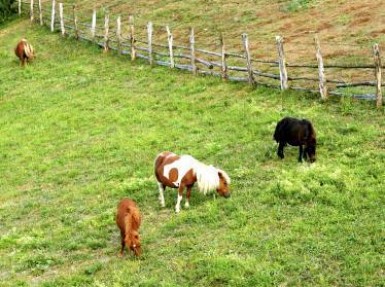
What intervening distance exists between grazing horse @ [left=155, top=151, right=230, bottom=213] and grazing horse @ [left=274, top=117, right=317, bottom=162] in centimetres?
234

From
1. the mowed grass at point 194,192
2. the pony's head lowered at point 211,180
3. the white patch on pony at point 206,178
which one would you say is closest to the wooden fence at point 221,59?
the mowed grass at point 194,192

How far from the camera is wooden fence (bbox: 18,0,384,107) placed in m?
17.9

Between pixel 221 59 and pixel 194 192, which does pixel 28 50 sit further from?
pixel 194 192

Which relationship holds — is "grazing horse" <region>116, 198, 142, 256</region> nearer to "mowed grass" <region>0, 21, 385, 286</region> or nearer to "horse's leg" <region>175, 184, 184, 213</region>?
"mowed grass" <region>0, 21, 385, 286</region>

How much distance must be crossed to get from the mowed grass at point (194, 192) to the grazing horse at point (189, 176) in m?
0.32

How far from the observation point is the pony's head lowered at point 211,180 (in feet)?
38.9

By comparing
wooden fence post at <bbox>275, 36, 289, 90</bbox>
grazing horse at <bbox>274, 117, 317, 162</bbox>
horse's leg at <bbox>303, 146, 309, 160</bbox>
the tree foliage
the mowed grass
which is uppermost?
the tree foliage

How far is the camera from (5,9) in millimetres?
38781

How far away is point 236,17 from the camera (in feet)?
102

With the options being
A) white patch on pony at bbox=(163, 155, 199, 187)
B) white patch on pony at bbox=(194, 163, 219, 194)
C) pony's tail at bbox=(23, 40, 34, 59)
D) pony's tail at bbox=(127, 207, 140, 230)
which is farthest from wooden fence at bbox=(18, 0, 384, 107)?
pony's tail at bbox=(127, 207, 140, 230)

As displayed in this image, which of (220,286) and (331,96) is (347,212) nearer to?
(220,286)

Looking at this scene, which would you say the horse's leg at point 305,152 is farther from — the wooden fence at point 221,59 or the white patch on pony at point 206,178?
the wooden fence at point 221,59

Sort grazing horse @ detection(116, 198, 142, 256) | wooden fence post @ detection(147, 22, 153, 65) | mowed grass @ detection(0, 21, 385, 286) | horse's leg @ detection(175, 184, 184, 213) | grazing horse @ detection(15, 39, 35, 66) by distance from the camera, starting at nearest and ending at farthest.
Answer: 1. mowed grass @ detection(0, 21, 385, 286)
2. grazing horse @ detection(116, 198, 142, 256)
3. horse's leg @ detection(175, 184, 184, 213)
4. wooden fence post @ detection(147, 22, 153, 65)
5. grazing horse @ detection(15, 39, 35, 66)

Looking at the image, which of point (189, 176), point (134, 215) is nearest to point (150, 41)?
point (189, 176)
